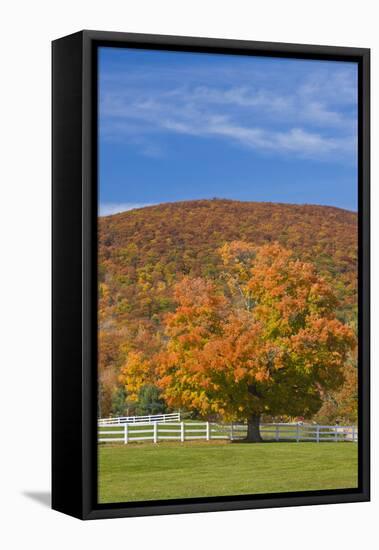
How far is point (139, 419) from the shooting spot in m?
17.4

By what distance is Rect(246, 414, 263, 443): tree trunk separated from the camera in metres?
17.9

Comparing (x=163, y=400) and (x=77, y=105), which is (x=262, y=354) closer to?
(x=163, y=400)

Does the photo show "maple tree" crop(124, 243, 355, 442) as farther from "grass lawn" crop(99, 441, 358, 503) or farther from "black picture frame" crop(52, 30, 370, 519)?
"black picture frame" crop(52, 30, 370, 519)

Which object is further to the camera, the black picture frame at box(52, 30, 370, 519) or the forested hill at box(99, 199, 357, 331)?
the forested hill at box(99, 199, 357, 331)

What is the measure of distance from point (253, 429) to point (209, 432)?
51 centimetres

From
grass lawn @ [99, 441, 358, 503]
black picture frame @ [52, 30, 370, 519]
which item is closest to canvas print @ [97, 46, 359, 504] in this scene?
grass lawn @ [99, 441, 358, 503]

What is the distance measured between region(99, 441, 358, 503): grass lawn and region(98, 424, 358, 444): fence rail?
69 millimetres

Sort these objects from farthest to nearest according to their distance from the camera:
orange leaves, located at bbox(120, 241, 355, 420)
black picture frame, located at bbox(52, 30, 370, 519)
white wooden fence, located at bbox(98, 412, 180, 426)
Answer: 1. orange leaves, located at bbox(120, 241, 355, 420)
2. white wooden fence, located at bbox(98, 412, 180, 426)
3. black picture frame, located at bbox(52, 30, 370, 519)

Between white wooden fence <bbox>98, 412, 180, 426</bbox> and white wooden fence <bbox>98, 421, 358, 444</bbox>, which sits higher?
white wooden fence <bbox>98, 412, 180, 426</bbox>

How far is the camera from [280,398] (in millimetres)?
18047

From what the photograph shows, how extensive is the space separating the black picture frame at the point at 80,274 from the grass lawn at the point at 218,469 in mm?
123

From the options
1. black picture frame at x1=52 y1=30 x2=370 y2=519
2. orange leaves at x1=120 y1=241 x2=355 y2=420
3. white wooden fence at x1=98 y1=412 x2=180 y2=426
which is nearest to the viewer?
black picture frame at x1=52 y1=30 x2=370 y2=519

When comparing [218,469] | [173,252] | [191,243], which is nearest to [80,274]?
[173,252]

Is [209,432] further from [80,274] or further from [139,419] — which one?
[80,274]
